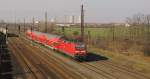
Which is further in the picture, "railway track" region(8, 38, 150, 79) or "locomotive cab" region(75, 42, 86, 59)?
"locomotive cab" region(75, 42, 86, 59)

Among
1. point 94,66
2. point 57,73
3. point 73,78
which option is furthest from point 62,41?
point 73,78

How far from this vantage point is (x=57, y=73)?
84.5ft

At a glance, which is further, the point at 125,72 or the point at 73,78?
the point at 125,72

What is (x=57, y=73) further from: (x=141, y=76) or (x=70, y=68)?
(x=141, y=76)

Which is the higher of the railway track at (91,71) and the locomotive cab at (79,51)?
the locomotive cab at (79,51)

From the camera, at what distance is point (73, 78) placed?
76.4 ft

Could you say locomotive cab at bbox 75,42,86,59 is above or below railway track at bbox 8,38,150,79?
above

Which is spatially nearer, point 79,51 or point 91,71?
point 91,71

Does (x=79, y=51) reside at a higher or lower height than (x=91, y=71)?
higher

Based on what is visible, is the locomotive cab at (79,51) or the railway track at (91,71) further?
the locomotive cab at (79,51)

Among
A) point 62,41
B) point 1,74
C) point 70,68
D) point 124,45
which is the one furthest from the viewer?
point 124,45

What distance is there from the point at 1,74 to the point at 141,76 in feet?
46.8

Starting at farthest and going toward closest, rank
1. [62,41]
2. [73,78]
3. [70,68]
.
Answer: [62,41] < [70,68] < [73,78]

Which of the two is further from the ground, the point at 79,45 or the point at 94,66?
the point at 79,45
